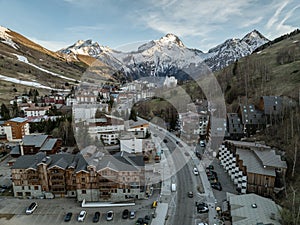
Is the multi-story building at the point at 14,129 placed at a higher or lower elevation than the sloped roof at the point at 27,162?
higher

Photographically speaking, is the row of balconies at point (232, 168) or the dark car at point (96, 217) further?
the row of balconies at point (232, 168)

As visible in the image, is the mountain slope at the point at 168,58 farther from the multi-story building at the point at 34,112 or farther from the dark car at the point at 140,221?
the dark car at the point at 140,221

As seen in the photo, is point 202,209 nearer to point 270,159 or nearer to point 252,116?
point 270,159

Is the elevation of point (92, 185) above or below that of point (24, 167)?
below

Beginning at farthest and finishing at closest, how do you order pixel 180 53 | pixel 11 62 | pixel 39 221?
pixel 180 53
pixel 11 62
pixel 39 221

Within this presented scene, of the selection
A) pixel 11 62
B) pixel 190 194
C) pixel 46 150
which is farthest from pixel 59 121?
pixel 11 62

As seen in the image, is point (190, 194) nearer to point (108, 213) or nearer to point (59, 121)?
point (108, 213)

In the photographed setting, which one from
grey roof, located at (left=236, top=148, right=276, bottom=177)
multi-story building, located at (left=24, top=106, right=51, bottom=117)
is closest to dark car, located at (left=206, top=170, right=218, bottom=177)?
grey roof, located at (left=236, top=148, right=276, bottom=177)

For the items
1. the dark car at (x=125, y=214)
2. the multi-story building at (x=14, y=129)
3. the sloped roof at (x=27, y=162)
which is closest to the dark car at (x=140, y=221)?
the dark car at (x=125, y=214)
